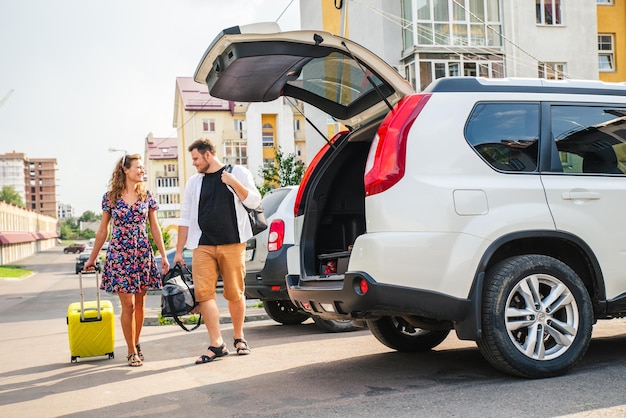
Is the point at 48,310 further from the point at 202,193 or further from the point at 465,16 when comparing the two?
the point at 465,16

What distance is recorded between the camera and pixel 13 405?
219 inches

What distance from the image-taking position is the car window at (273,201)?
9.82 m

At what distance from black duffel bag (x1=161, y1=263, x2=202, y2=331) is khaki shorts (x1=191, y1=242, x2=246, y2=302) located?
0.12 m

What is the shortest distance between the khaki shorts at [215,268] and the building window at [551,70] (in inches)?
1025

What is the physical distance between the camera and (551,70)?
103 feet

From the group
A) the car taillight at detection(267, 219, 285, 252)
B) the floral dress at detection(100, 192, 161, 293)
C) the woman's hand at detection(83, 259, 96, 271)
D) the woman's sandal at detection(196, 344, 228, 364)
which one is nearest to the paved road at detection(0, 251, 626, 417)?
the woman's sandal at detection(196, 344, 228, 364)

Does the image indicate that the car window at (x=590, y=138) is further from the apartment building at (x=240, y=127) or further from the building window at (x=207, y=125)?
the building window at (x=207, y=125)

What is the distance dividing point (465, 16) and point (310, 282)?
2437 centimetres

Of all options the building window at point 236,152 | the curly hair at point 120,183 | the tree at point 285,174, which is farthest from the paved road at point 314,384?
the building window at point 236,152

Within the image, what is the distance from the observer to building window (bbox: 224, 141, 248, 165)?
237 feet

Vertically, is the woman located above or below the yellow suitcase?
above

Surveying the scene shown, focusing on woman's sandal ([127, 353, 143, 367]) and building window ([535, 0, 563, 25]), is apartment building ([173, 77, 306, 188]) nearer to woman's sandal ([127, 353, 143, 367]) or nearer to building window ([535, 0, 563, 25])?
building window ([535, 0, 563, 25])

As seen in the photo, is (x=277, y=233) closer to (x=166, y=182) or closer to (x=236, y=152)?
(x=236, y=152)

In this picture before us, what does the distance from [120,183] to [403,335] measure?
2.90 meters
